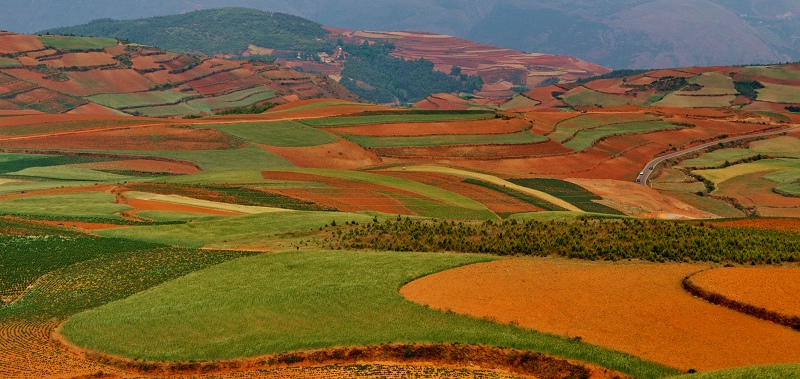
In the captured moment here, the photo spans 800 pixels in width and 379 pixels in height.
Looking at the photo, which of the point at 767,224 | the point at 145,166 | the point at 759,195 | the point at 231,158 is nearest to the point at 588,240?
the point at 767,224

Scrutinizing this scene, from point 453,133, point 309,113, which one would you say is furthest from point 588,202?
point 309,113

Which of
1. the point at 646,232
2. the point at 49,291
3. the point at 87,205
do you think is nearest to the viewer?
the point at 49,291

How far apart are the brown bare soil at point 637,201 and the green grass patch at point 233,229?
37474 millimetres

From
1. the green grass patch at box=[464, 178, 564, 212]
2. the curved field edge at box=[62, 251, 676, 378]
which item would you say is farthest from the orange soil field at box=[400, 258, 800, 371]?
the green grass patch at box=[464, 178, 564, 212]

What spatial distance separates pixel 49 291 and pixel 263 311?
14.8 m

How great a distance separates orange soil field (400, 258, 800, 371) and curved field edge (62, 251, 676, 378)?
4.11 ft

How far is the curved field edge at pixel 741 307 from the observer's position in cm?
3694

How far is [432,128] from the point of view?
15262cm

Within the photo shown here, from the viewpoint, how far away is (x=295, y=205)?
8294 centimetres

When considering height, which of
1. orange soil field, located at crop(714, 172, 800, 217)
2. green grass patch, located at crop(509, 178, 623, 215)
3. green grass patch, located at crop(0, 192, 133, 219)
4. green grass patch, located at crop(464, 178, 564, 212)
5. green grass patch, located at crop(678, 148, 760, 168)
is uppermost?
green grass patch, located at crop(0, 192, 133, 219)

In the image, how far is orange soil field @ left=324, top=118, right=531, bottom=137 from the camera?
485ft

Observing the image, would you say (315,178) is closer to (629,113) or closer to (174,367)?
(174,367)

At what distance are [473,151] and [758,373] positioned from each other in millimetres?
109403

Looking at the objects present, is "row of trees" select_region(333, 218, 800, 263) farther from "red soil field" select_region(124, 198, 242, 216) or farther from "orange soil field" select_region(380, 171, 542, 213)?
"orange soil field" select_region(380, 171, 542, 213)
